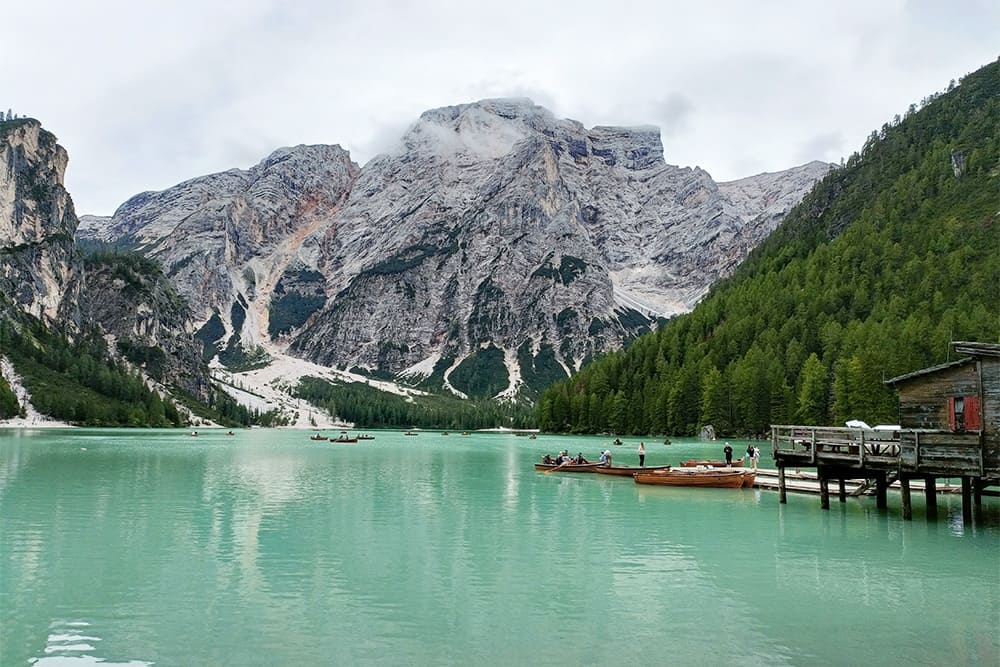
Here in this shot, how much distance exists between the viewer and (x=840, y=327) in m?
153

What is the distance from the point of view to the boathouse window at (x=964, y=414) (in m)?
41.0

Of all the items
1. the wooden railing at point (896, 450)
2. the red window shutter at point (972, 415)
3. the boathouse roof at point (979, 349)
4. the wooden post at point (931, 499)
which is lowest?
the wooden post at point (931, 499)

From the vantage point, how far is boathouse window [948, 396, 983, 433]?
41031mm

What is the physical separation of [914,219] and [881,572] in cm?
17727

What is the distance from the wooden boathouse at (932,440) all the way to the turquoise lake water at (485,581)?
2.47 metres

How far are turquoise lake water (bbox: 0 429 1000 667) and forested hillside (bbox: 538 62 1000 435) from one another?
81.2 m

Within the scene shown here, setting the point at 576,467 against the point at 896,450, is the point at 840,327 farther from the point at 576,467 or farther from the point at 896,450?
the point at 896,450

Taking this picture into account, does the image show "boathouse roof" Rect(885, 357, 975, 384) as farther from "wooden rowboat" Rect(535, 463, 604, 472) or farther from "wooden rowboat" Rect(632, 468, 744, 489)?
"wooden rowboat" Rect(535, 463, 604, 472)

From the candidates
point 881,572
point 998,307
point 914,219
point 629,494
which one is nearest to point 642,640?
point 881,572

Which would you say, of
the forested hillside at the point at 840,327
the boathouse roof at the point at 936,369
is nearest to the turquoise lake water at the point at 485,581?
the boathouse roof at the point at 936,369

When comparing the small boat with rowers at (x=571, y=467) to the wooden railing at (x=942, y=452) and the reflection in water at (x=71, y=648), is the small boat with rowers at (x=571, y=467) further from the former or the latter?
the reflection in water at (x=71, y=648)

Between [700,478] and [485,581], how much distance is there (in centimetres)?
3827

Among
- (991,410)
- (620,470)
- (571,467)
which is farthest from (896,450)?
(571,467)

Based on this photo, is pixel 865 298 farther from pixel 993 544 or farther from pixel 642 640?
pixel 642 640
